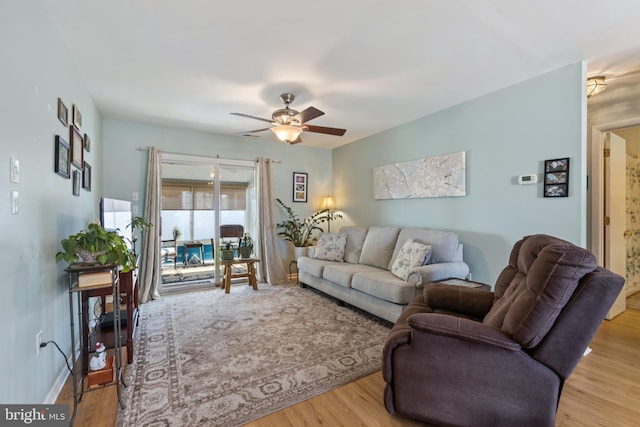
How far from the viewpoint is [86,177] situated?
289cm

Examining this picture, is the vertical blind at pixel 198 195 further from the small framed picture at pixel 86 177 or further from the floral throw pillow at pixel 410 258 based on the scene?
the floral throw pillow at pixel 410 258

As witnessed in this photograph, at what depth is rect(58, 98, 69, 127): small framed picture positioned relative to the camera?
2043mm

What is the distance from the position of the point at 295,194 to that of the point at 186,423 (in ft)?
13.4

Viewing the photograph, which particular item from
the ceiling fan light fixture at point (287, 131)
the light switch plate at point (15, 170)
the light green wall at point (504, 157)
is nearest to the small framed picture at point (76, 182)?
the light switch plate at point (15, 170)

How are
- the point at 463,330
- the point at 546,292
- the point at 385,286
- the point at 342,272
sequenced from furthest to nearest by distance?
the point at 342,272 < the point at 385,286 < the point at 463,330 < the point at 546,292

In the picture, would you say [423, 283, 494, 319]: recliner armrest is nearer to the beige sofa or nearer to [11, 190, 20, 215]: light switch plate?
the beige sofa

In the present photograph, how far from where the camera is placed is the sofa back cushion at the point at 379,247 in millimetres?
3818

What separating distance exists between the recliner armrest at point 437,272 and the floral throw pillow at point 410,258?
3.9 inches

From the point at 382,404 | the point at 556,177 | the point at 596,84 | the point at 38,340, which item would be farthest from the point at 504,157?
the point at 38,340

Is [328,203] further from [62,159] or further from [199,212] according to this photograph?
[62,159]

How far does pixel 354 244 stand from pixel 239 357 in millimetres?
2401

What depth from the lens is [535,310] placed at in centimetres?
138

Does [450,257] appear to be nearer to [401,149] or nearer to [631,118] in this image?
[401,149]

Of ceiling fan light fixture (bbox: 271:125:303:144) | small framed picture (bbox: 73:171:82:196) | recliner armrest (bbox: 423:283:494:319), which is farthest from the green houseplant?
recliner armrest (bbox: 423:283:494:319)
